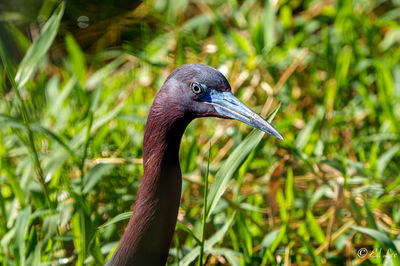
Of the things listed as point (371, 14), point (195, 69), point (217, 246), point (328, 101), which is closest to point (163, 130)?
point (195, 69)

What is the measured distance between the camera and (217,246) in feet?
7.41

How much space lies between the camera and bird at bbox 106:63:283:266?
1612mm

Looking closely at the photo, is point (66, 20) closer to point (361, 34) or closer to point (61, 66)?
point (61, 66)

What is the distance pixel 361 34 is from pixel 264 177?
1352mm

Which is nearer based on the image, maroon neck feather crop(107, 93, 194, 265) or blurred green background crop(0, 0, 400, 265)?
maroon neck feather crop(107, 93, 194, 265)

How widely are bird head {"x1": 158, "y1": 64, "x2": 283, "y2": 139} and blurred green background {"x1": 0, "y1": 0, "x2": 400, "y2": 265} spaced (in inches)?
4.3

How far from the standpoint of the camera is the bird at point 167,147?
1612mm

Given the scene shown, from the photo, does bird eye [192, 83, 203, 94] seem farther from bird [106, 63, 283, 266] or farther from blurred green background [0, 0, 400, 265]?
blurred green background [0, 0, 400, 265]

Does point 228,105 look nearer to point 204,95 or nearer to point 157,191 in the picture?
point 204,95

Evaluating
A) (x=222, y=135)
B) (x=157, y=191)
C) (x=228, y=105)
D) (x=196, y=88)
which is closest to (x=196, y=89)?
(x=196, y=88)

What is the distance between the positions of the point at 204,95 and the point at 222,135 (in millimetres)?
1189

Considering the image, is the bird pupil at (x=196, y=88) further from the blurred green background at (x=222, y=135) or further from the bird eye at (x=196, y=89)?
the blurred green background at (x=222, y=135)

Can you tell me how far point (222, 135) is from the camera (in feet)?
9.33

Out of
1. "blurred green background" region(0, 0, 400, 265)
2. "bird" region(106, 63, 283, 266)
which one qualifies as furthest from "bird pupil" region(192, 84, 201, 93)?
"blurred green background" region(0, 0, 400, 265)
